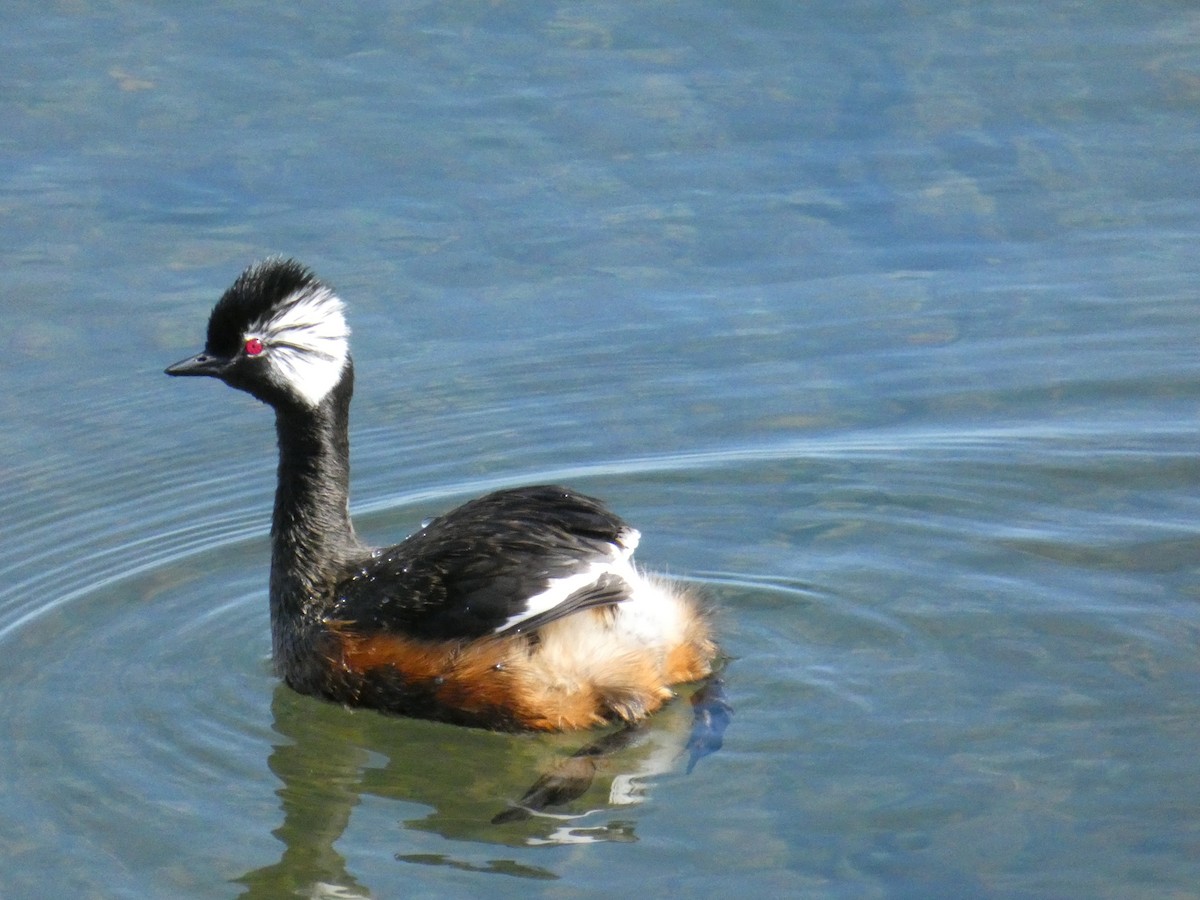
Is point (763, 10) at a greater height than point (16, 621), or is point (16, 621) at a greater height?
point (763, 10)

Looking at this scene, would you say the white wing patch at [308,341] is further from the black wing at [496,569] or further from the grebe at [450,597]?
the black wing at [496,569]

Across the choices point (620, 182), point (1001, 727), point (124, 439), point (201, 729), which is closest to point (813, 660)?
point (1001, 727)

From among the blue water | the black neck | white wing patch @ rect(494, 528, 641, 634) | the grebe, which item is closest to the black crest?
the grebe

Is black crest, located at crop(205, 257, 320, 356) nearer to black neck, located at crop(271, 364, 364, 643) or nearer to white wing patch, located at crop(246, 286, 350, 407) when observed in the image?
white wing patch, located at crop(246, 286, 350, 407)

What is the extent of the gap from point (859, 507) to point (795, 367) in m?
1.33

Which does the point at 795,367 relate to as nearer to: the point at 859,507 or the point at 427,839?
the point at 859,507

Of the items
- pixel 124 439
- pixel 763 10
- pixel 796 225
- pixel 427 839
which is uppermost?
pixel 763 10

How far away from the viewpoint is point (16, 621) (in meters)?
7.74

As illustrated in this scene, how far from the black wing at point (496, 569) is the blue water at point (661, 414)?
1.37 ft

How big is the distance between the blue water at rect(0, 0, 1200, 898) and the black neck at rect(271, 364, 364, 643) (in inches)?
16.1

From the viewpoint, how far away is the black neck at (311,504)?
292 inches

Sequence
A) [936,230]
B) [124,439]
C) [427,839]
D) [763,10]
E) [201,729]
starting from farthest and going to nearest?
1. [763,10]
2. [936,230]
3. [124,439]
4. [201,729]
5. [427,839]

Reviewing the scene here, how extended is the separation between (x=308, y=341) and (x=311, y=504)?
0.64 meters

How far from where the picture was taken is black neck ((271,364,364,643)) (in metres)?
7.41
